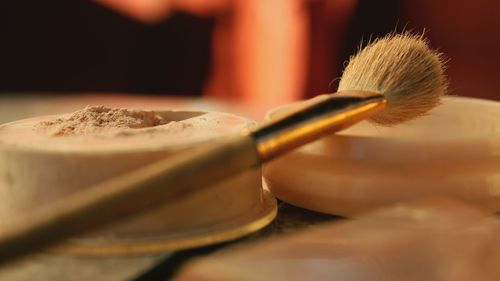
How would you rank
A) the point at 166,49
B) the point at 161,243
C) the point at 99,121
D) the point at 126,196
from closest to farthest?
the point at 126,196, the point at 161,243, the point at 99,121, the point at 166,49

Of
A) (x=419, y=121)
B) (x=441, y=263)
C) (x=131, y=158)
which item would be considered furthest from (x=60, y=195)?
(x=419, y=121)

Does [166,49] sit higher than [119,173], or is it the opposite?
[119,173]

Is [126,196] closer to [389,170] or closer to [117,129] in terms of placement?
[117,129]

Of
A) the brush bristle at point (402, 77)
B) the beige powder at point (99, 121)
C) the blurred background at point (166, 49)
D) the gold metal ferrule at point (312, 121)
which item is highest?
the brush bristle at point (402, 77)

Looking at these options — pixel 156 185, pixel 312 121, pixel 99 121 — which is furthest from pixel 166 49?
pixel 156 185

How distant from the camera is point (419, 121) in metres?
0.82

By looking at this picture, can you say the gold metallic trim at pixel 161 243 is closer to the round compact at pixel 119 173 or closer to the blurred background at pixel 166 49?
the round compact at pixel 119 173

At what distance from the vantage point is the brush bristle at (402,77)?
71cm

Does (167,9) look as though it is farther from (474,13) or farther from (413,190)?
(413,190)

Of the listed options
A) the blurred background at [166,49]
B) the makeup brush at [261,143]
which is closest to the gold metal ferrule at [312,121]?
the makeup brush at [261,143]

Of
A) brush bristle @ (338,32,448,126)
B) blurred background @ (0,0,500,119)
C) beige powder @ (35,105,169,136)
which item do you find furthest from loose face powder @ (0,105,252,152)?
blurred background @ (0,0,500,119)

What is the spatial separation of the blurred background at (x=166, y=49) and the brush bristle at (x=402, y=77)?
1.19m

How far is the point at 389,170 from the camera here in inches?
26.8

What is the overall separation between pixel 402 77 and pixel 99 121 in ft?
1.10
